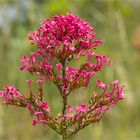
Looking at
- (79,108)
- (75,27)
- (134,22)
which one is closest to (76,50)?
(75,27)

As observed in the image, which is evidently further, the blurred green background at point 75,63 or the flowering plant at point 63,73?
the blurred green background at point 75,63

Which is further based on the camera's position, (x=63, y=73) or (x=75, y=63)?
(x=75, y=63)

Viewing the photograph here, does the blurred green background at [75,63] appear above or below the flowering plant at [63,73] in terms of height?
above

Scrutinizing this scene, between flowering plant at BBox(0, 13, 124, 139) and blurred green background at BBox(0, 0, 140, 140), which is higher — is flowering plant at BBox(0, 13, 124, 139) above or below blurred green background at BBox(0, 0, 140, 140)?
below

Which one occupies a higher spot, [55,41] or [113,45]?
[113,45]

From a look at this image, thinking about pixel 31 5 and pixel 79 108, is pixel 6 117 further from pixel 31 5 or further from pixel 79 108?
pixel 79 108

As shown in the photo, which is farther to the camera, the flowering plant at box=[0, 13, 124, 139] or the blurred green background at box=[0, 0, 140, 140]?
the blurred green background at box=[0, 0, 140, 140]

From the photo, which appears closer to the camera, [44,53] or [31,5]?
[44,53]

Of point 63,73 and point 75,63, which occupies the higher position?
point 75,63
